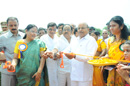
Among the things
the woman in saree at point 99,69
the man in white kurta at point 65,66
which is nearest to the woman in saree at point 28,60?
the man in white kurta at point 65,66

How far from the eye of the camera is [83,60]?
3240 mm

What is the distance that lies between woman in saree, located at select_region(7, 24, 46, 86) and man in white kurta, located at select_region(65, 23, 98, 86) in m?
0.81

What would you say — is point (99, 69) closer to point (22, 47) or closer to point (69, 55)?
point (69, 55)

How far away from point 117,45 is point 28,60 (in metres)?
2.09

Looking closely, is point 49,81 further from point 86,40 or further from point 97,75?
point 86,40

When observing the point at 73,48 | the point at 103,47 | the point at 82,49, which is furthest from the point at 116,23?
the point at 103,47

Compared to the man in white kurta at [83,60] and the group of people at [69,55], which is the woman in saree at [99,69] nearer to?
the group of people at [69,55]

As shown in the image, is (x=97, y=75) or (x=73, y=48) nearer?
Result: (x=73, y=48)

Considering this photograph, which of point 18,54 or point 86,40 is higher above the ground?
point 86,40

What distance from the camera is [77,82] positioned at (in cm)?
340

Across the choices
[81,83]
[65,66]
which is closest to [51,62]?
[65,66]

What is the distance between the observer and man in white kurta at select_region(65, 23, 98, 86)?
10.8 feet

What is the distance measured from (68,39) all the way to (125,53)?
7.69ft

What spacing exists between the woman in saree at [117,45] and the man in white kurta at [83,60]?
53 centimetres
